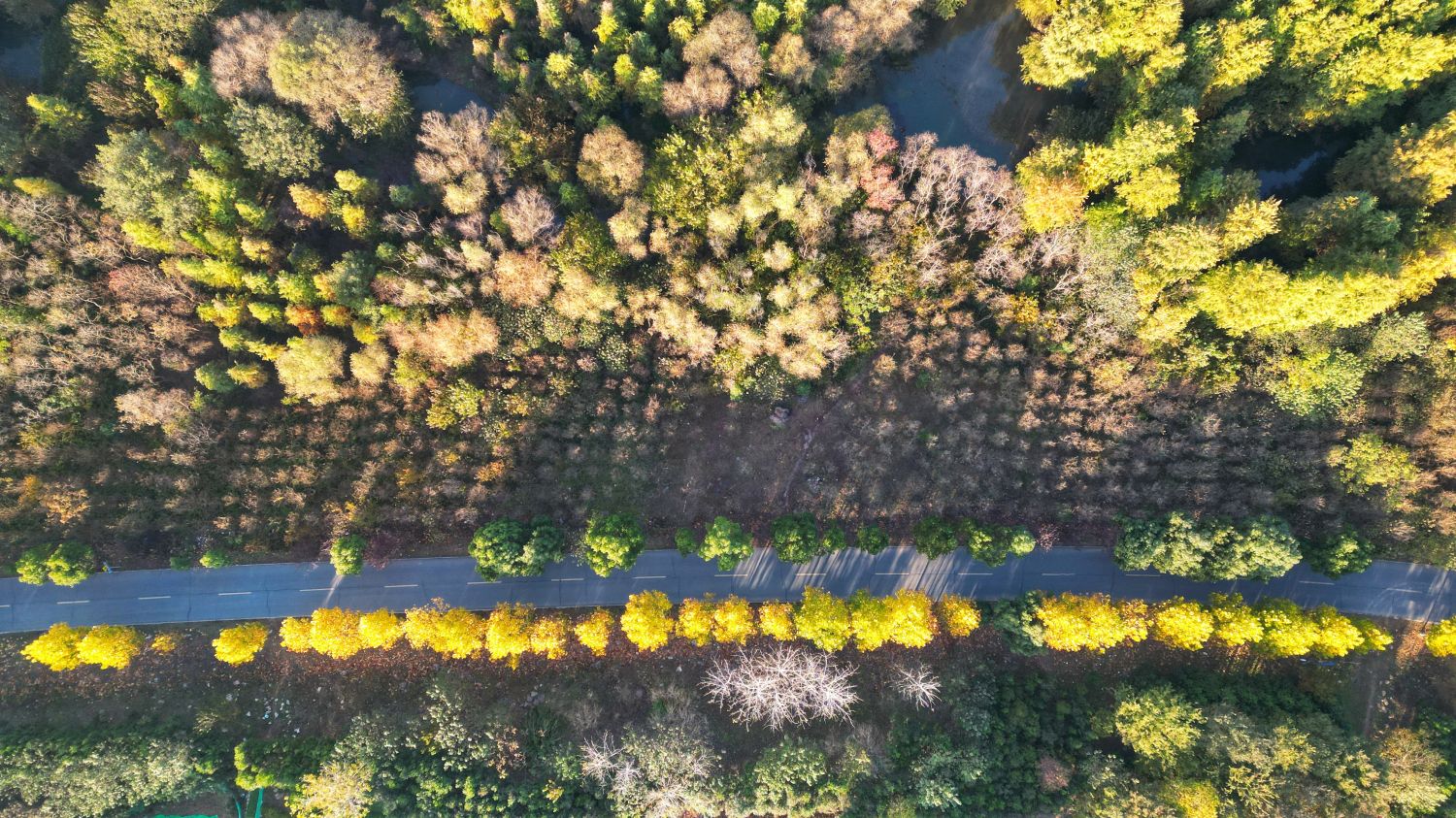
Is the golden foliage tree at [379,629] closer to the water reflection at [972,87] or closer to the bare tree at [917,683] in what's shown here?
the bare tree at [917,683]

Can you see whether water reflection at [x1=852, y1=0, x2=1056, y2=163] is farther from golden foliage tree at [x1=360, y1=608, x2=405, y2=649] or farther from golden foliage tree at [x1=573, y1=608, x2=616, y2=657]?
golden foliage tree at [x1=360, y1=608, x2=405, y2=649]

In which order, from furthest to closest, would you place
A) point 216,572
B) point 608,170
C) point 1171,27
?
point 216,572
point 608,170
point 1171,27

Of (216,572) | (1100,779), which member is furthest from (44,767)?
(1100,779)

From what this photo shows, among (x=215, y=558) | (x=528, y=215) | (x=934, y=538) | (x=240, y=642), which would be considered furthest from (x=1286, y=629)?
(x=215, y=558)

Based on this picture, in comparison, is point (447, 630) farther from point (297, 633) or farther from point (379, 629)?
point (297, 633)

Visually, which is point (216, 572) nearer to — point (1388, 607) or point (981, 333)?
point (981, 333)

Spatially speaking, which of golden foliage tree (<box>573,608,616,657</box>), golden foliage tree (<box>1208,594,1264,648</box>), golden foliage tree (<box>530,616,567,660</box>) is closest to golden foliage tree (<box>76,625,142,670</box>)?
golden foliage tree (<box>530,616,567,660</box>)

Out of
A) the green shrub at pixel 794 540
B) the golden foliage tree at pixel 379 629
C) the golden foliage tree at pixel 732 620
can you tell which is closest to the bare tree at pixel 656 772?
the golden foliage tree at pixel 732 620

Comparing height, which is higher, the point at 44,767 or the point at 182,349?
the point at 182,349
